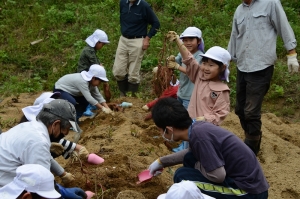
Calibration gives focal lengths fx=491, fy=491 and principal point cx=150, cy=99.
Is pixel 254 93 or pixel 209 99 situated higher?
pixel 209 99

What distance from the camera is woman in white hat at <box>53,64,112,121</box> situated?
288 inches

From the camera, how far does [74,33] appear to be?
11.9 metres

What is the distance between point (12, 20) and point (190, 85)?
7754 millimetres

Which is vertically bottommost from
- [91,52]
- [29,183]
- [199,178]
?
[91,52]

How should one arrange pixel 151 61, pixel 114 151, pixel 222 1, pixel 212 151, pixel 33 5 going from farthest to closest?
pixel 33 5 < pixel 222 1 < pixel 151 61 < pixel 114 151 < pixel 212 151

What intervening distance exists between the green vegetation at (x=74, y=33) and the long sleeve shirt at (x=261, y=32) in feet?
9.48

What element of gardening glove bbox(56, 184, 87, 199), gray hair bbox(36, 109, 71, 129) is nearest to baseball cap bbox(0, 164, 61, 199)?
gray hair bbox(36, 109, 71, 129)

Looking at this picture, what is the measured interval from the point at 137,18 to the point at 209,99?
3725 mm

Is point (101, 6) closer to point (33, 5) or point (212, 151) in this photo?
point (33, 5)

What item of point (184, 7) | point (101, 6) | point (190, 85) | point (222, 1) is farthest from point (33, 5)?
point (190, 85)

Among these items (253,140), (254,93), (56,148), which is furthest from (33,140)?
(253,140)

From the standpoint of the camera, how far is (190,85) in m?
6.08

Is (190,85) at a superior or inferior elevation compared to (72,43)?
superior

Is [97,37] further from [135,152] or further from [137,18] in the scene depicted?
[135,152]
